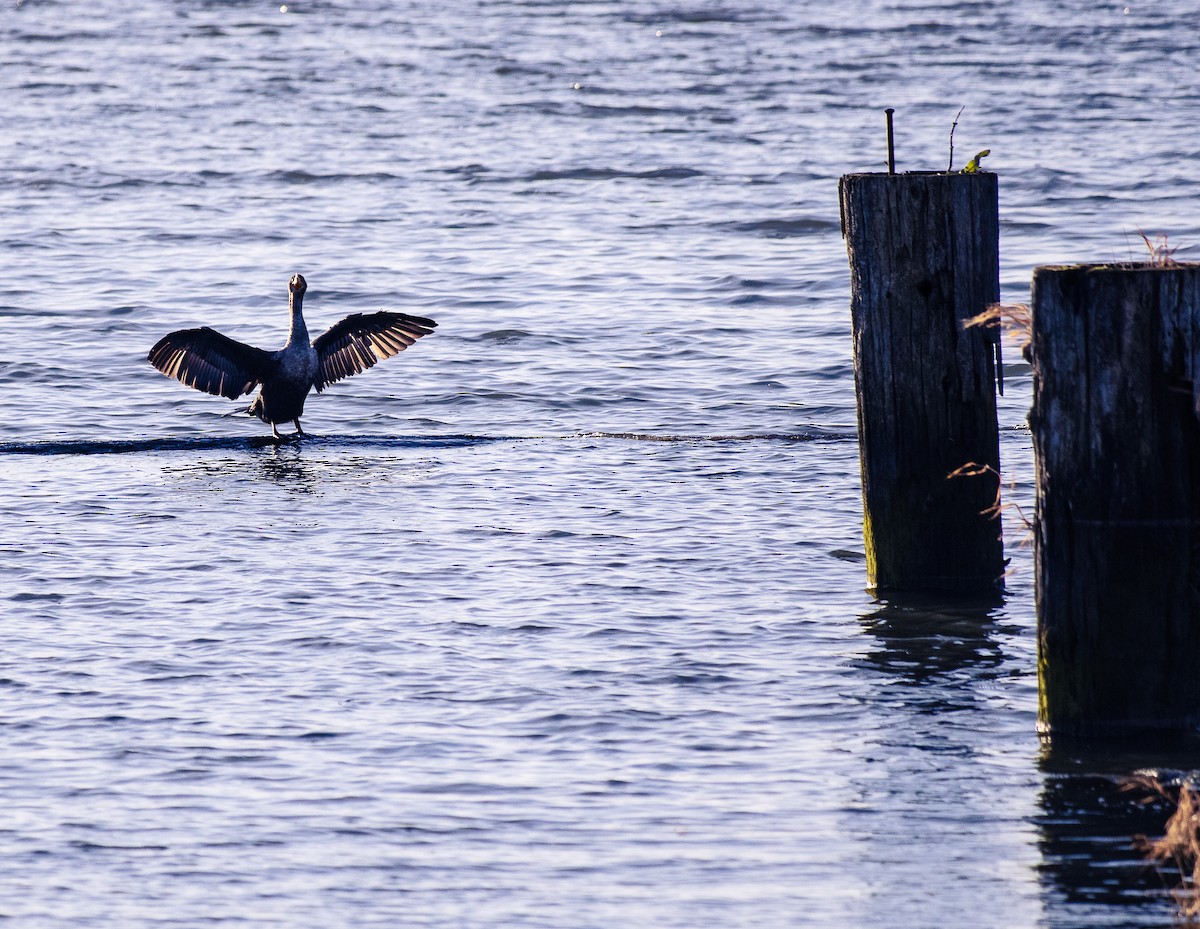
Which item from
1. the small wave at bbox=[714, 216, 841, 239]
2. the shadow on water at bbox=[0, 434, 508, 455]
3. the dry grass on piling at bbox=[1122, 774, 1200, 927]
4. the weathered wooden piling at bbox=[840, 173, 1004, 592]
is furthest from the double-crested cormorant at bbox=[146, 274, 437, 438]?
the dry grass on piling at bbox=[1122, 774, 1200, 927]

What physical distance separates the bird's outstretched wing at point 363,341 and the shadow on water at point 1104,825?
743 centimetres

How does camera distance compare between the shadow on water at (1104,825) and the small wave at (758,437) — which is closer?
the shadow on water at (1104,825)

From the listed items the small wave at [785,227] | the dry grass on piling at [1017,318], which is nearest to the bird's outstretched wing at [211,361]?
the dry grass on piling at [1017,318]

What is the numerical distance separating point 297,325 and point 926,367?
621cm

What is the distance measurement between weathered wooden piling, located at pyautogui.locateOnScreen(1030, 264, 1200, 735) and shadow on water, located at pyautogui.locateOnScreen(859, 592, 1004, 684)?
0.96 metres

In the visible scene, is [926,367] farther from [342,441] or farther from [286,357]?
[286,357]

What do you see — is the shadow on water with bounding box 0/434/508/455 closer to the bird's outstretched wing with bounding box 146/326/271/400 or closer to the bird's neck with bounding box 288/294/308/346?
the bird's outstretched wing with bounding box 146/326/271/400

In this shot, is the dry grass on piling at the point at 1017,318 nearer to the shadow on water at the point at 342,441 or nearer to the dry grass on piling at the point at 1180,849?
the dry grass on piling at the point at 1180,849

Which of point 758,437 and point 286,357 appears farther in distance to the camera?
point 286,357

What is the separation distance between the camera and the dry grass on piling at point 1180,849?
4879 millimetres

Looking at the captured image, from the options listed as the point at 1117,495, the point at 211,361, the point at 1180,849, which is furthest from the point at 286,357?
the point at 1180,849

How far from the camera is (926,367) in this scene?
7.47 m

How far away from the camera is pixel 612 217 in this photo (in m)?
20.5

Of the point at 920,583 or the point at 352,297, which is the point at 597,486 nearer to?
the point at 920,583
